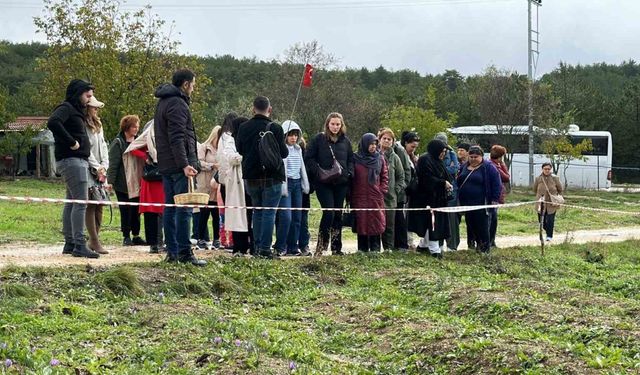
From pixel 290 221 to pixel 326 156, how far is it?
0.97 m

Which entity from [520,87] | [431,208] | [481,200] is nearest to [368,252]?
[431,208]

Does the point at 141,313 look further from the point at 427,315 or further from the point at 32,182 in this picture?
the point at 32,182

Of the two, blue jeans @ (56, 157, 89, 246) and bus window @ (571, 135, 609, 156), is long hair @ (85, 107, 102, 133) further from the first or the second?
bus window @ (571, 135, 609, 156)

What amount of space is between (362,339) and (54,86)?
36.1 meters

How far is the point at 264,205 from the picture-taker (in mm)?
11211

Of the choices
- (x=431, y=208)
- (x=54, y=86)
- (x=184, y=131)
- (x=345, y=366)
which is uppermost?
(x=54, y=86)

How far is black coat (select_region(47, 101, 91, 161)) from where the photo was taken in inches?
401

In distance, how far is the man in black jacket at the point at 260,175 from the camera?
11086mm

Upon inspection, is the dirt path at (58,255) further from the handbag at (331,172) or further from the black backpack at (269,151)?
the handbag at (331,172)

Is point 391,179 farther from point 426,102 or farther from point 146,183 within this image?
point 426,102

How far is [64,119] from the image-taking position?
10258 mm

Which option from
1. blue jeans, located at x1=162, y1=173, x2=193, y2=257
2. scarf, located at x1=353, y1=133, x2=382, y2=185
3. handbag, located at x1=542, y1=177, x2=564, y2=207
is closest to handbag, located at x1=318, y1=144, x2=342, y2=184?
scarf, located at x1=353, y1=133, x2=382, y2=185

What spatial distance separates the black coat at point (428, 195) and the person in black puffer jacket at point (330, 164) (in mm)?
1209

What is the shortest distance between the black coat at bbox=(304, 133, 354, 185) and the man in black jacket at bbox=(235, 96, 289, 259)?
1.06 meters
